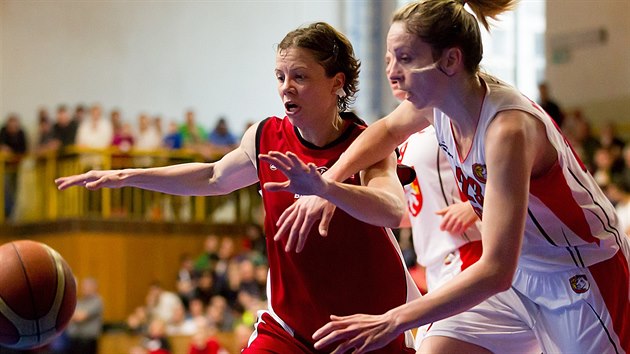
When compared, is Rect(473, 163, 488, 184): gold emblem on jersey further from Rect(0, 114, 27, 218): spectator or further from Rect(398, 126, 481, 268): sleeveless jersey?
Rect(0, 114, 27, 218): spectator

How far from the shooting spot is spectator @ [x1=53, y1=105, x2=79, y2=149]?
1531cm

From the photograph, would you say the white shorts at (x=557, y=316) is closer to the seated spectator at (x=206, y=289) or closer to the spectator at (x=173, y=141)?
the seated spectator at (x=206, y=289)

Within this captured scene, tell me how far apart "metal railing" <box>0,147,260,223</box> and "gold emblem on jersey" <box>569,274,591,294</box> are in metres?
11.4

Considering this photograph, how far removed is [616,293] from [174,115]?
578 inches

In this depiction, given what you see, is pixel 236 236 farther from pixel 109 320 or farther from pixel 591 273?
pixel 591 273

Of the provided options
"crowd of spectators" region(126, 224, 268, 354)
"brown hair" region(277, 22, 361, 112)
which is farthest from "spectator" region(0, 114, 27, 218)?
"brown hair" region(277, 22, 361, 112)

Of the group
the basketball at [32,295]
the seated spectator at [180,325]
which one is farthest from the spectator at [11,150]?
the basketball at [32,295]

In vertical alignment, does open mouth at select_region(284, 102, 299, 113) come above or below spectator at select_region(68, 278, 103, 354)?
above

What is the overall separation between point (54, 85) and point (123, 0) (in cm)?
198

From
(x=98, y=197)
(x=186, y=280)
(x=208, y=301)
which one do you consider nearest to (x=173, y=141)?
(x=98, y=197)

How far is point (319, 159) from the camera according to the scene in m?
3.78

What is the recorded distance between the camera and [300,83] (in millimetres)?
3666

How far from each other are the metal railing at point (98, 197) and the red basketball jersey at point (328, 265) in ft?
36.0

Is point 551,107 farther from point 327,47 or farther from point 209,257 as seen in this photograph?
point 327,47
